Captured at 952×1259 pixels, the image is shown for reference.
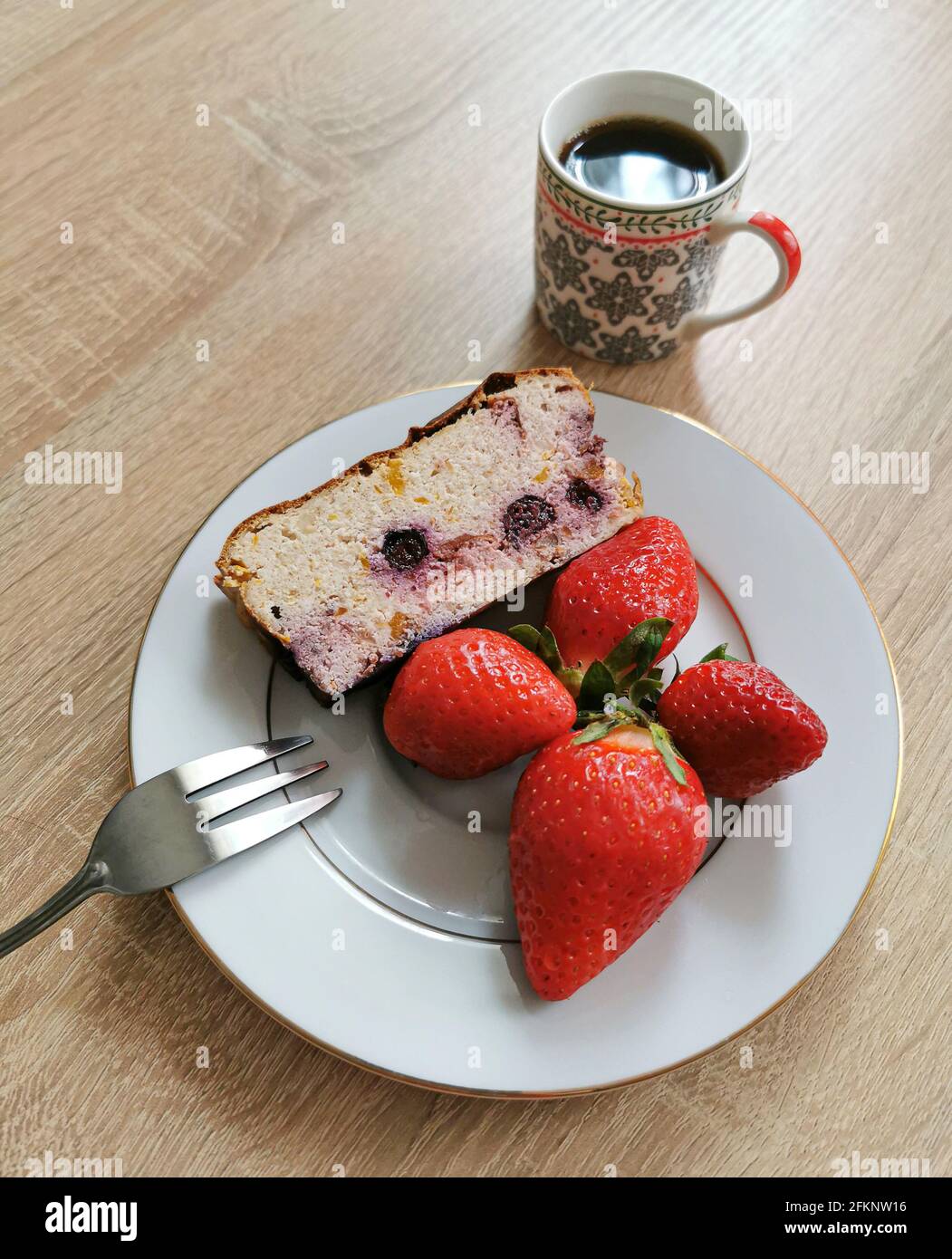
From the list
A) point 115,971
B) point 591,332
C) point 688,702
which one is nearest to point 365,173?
point 591,332

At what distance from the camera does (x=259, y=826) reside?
1.08 metres

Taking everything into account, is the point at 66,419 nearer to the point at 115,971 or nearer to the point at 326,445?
the point at 326,445

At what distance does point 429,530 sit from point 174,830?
45cm

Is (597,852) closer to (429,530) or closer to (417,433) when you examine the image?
(429,530)

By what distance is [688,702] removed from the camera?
109 cm

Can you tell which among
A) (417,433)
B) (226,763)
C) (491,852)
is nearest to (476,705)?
(491,852)

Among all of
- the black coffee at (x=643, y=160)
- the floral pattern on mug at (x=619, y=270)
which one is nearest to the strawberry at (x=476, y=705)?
the floral pattern on mug at (x=619, y=270)

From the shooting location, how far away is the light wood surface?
1062 mm

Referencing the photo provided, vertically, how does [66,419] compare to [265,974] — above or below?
above

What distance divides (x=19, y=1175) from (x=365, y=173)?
1.43 m

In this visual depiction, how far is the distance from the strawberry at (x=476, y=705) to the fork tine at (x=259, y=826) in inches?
4.4

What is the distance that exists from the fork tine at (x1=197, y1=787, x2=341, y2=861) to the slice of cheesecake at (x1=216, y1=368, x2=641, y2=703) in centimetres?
12

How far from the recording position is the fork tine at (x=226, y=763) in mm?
1090

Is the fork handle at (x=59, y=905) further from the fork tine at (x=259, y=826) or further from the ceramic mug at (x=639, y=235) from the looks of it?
the ceramic mug at (x=639, y=235)
